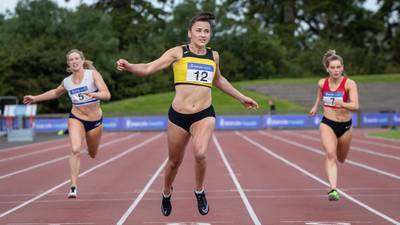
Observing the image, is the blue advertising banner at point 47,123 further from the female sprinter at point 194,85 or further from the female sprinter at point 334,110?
the female sprinter at point 194,85

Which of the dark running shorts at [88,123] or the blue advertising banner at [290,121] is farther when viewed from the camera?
the blue advertising banner at [290,121]

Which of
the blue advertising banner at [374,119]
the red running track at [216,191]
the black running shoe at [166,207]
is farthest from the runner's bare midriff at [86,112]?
the blue advertising banner at [374,119]

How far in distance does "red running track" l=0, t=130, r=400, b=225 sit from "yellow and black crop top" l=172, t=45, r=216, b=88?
1759 mm

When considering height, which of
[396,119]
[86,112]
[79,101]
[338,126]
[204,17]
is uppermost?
[204,17]

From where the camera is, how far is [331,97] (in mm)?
10102

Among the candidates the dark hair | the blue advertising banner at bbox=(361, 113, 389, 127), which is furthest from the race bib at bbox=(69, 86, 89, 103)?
the blue advertising banner at bbox=(361, 113, 389, 127)

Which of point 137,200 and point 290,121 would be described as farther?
point 290,121

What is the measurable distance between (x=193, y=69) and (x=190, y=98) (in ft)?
1.03

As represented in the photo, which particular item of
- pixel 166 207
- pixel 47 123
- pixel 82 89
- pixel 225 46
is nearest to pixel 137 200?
pixel 82 89

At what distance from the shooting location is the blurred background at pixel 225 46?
56188 millimetres

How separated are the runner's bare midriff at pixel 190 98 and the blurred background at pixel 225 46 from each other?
3228 cm

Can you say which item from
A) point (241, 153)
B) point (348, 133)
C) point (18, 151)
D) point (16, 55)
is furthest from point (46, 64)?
point (348, 133)

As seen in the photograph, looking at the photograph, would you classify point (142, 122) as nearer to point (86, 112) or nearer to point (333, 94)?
point (86, 112)

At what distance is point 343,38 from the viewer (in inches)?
3401
